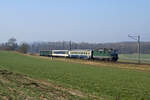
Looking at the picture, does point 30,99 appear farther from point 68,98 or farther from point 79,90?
point 79,90

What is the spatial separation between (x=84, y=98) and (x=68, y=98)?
1114 millimetres

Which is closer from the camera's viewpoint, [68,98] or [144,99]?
[68,98]

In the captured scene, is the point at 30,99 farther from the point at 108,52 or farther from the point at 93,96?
the point at 108,52

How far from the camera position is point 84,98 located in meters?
→ 13.5

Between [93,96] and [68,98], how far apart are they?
2196mm

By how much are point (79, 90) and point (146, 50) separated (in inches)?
4998

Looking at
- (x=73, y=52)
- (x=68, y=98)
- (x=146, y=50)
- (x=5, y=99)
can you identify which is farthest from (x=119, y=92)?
(x=146, y=50)

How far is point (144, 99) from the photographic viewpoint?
14.4 metres

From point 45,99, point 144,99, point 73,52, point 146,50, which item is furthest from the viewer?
point 146,50

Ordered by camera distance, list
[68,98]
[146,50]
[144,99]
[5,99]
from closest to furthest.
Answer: [5,99], [68,98], [144,99], [146,50]

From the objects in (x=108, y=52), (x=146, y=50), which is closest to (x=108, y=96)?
(x=108, y=52)

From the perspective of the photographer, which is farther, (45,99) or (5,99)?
(45,99)

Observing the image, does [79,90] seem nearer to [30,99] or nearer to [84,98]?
[84,98]

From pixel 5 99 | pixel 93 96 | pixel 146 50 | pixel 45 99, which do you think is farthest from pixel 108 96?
pixel 146 50
